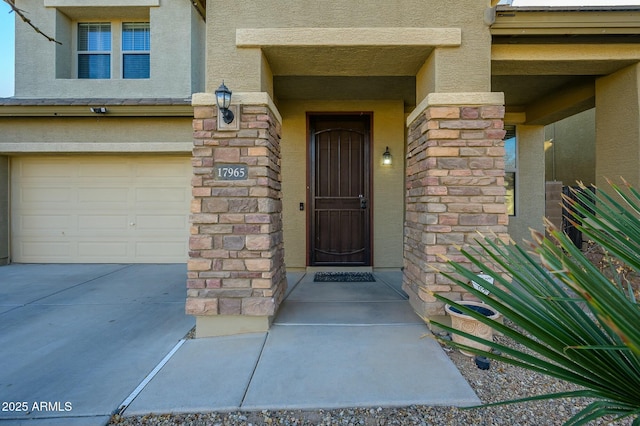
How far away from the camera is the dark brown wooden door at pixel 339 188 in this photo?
5441mm

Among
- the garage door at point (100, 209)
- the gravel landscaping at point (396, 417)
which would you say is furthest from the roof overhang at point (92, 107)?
the gravel landscaping at point (396, 417)

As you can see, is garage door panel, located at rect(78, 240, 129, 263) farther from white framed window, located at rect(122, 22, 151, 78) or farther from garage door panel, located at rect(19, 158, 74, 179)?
white framed window, located at rect(122, 22, 151, 78)

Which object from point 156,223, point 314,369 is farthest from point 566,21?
point 156,223

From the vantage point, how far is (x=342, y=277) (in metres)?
4.96

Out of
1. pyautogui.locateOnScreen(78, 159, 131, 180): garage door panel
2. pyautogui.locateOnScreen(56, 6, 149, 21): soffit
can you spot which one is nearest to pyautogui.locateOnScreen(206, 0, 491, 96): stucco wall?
pyautogui.locateOnScreen(78, 159, 131, 180): garage door panel

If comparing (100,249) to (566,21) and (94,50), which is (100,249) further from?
(566,21)

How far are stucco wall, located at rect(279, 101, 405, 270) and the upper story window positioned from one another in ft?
11.6

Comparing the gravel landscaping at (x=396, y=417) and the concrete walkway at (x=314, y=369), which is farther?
the concrete walkway at (x=314, y=369)

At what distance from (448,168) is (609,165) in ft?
7.31

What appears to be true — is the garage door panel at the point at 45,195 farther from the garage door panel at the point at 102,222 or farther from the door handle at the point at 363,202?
the door handle at the point at 363,202

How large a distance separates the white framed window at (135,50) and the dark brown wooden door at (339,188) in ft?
12.7

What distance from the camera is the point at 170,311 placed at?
3662 millimetres

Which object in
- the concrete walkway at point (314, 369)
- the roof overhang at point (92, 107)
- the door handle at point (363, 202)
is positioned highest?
the roof overhang at point (92, 107)

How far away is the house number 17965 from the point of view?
3.00m
